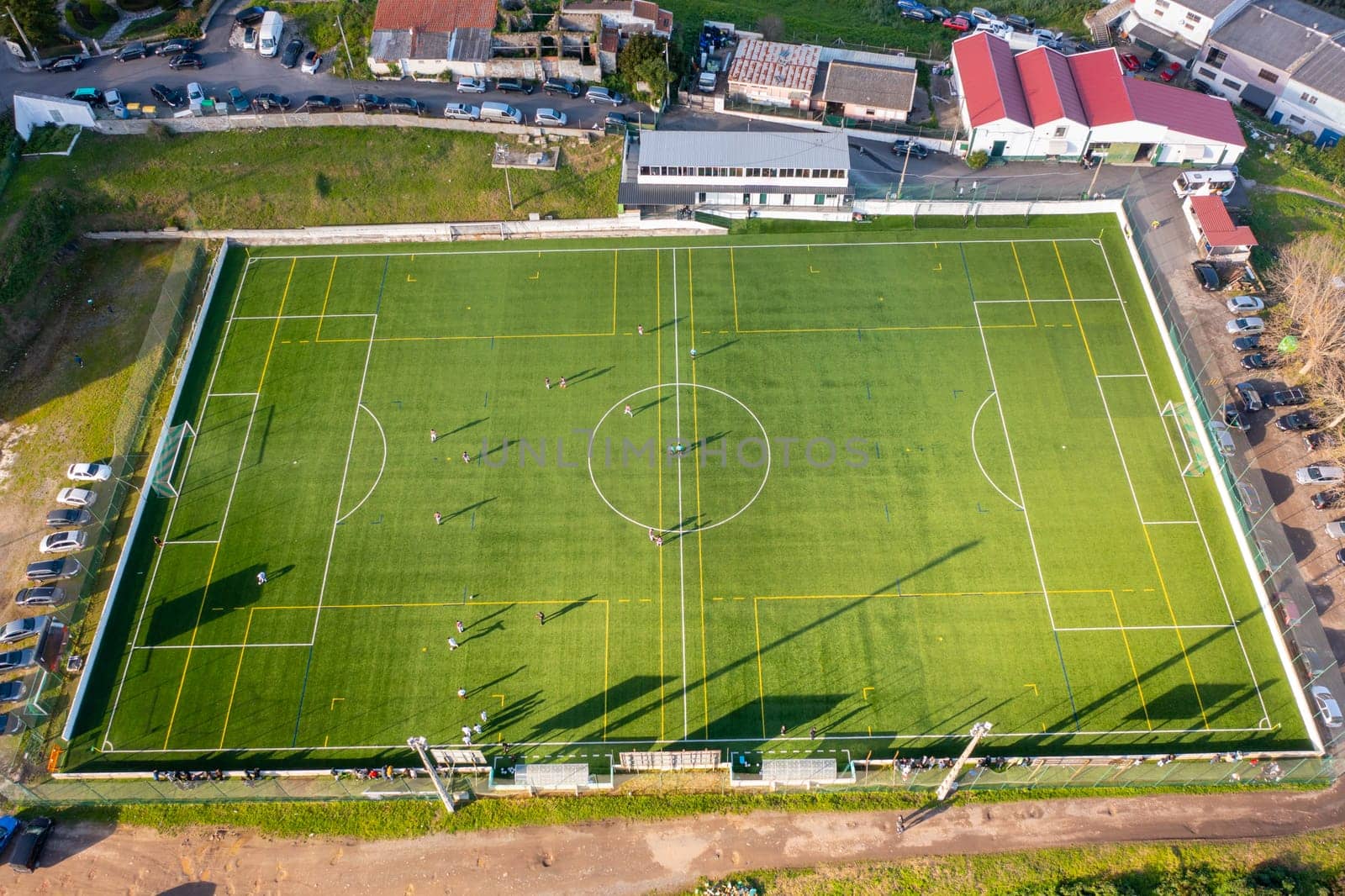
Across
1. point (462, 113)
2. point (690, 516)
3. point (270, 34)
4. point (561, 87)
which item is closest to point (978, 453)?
point (690, 516)

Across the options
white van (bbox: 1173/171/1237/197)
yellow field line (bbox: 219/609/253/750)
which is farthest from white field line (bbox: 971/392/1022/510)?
yellow field line (bbox: 219/609/253/750)

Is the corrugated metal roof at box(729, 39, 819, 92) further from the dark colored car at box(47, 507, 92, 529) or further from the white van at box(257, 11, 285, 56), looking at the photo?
the dark colored car at box(47, 507, 92, 529)

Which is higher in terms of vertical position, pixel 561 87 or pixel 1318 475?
pixel 561 87

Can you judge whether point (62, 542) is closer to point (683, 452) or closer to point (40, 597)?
point (40, 597)

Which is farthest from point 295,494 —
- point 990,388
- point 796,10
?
point 796,10

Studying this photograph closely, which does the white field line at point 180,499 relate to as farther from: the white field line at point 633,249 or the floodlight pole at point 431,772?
the floodlight pole at point 431,772

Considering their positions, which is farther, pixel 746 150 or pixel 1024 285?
pixel 746 150
